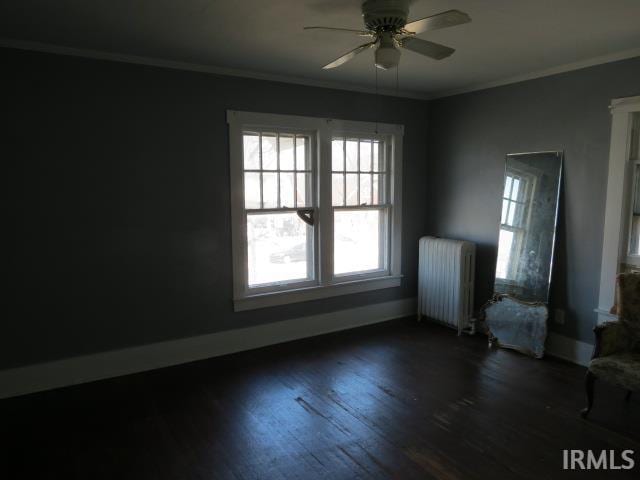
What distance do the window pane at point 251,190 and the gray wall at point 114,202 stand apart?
205mm

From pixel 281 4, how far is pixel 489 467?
275 cm

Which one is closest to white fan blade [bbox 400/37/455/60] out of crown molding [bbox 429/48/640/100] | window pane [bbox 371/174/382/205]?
crown molding [bbox 429/48/640/100]

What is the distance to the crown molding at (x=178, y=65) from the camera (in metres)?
3.11

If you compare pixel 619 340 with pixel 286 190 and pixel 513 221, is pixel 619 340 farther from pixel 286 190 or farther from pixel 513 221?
pixel 286 190

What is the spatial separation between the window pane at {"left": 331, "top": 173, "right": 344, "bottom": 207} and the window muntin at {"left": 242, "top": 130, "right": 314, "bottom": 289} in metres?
0.25

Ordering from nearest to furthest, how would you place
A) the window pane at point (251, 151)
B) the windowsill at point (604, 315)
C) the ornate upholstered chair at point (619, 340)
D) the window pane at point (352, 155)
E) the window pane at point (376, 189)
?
the ornate upholstered chair at point (619, 340), the windowsill at point (604, 315), the window pane at point (251, 151), the window pane at point (352, 155), the window pane at point (376, 189)

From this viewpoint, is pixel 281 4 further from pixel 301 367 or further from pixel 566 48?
pixel 301 367

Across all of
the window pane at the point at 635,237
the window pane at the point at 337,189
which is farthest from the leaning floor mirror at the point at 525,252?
the window pane at the point at 337,189

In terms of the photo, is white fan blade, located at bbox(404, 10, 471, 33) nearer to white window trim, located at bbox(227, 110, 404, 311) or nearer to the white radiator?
white window trim, located at bbox(227, 110, 404, 311)

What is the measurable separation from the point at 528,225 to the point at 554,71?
1329 mm

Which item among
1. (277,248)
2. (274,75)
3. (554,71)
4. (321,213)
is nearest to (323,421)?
(277,248)

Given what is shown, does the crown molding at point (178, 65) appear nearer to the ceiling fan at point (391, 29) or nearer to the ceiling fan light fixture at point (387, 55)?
the ceiling fan at point (391, 29)

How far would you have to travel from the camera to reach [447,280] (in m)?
4.65

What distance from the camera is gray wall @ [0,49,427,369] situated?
3195 mm
